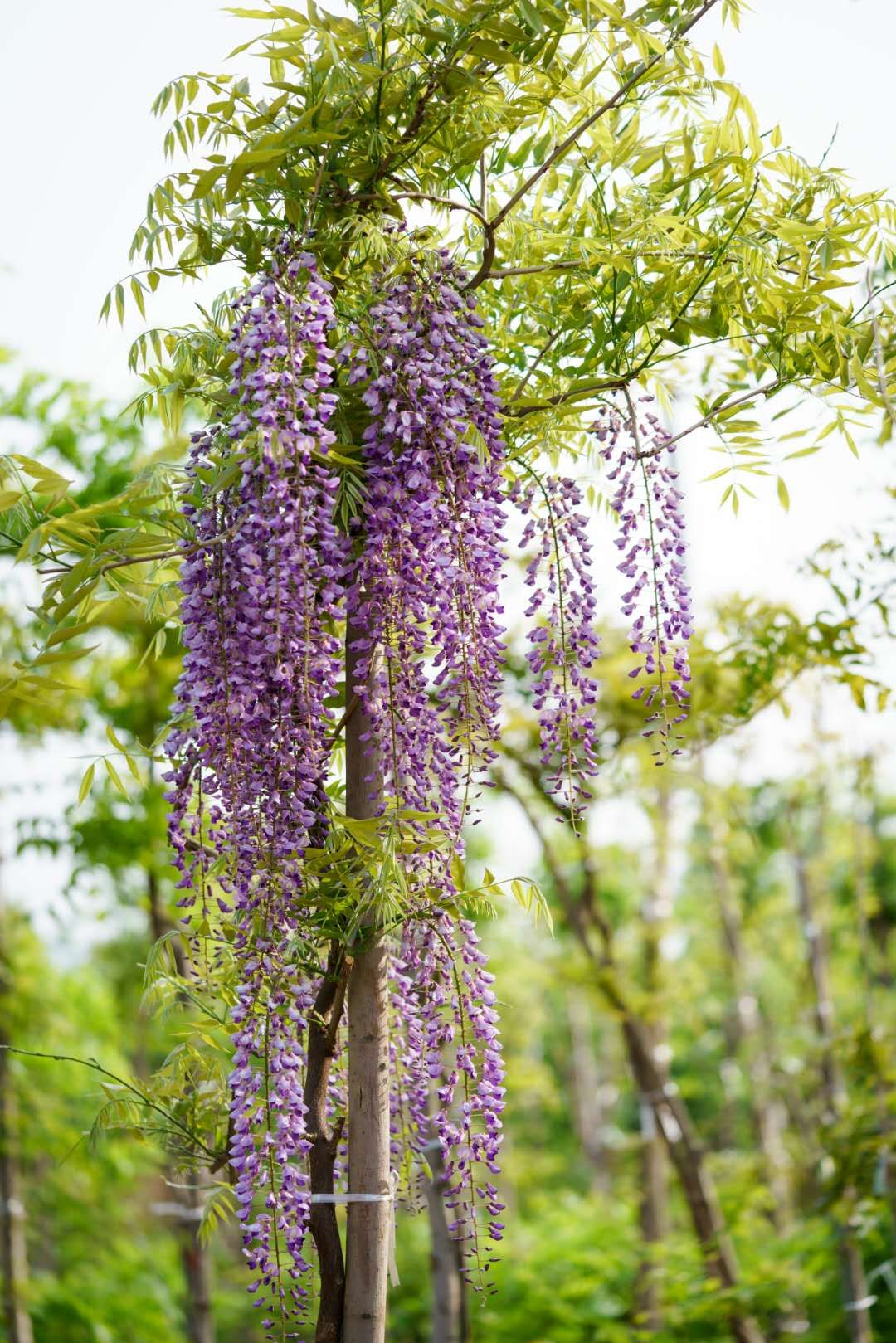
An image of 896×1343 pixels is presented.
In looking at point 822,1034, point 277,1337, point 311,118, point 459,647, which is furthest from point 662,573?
point 822,1034

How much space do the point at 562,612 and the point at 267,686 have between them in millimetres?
512

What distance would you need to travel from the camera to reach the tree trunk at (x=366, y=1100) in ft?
6.41

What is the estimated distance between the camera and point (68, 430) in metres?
4.54

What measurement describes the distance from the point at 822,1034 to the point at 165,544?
5461 millimetres

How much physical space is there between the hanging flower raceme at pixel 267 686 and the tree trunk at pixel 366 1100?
8 cm

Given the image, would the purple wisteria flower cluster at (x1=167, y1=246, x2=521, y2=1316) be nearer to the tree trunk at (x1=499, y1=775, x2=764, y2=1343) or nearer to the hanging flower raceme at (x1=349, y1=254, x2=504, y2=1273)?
the hanging flower raceme at (x1=349, y1=254, x2=504, y2=1273)

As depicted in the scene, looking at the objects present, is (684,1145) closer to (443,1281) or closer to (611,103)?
(443,1281)

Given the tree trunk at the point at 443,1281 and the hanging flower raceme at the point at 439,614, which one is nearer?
the hanging flower raceme at the point at 439,614

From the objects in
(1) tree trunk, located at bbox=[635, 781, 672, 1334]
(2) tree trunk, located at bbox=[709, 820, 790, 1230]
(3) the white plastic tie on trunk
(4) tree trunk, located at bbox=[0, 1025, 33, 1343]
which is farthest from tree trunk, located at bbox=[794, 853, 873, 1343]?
A: (4) tree trunk, located at bbox=[0, 1025, 33, 1343]

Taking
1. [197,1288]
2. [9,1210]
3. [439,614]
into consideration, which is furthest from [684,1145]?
[439,614]

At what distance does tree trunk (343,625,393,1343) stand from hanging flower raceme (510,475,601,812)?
0.30 meters

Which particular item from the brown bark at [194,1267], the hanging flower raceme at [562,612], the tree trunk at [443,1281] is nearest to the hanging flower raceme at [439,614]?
the hanging flower raceme at [562,612]

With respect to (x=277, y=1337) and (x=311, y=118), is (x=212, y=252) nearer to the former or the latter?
(x=311, y=118)

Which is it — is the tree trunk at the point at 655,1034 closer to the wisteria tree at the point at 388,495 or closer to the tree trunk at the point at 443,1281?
the tree trunk at the point at 443,1281
